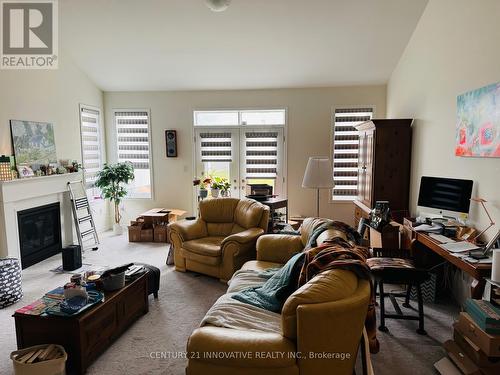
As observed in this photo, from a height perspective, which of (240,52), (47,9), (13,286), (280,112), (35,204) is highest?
(47,9)

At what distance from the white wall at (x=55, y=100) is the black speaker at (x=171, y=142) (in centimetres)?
140

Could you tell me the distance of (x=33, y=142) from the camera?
4395 mm

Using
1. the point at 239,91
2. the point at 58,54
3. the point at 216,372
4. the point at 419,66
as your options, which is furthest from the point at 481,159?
the point at 58,54

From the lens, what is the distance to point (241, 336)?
1.83 meters

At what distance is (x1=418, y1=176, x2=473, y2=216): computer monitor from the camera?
299 cm

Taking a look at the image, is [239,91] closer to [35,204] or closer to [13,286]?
[35,204]

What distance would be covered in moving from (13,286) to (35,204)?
1.50 m

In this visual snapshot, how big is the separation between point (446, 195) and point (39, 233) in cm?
512

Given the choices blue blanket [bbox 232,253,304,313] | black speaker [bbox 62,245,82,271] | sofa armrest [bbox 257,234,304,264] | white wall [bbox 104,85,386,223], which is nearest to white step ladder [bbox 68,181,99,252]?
black speaker [bbox 62,245,82,271]

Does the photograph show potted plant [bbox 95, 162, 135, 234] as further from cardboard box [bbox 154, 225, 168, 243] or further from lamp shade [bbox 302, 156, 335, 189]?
lamp shade [bbox 302, 156, 335, 189]

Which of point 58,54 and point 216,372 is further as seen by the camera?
point 58,54

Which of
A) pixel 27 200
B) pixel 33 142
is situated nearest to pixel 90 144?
pixel 33 142

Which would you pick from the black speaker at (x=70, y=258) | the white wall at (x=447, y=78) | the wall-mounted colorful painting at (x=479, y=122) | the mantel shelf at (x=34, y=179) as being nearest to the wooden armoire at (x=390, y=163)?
the white wall at (x=447, y=78)

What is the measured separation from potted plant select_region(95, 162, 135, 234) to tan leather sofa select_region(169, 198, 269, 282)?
2.13 m
